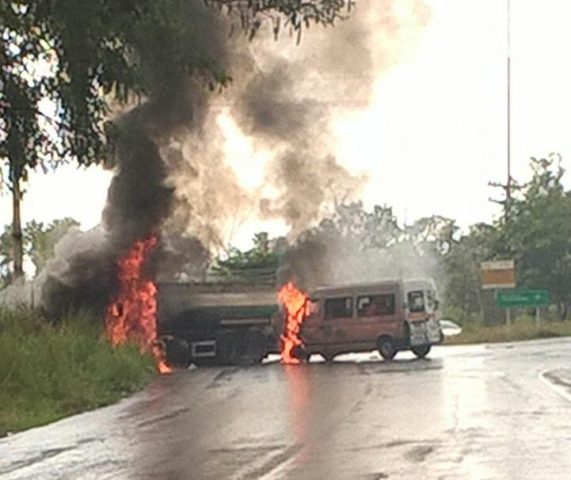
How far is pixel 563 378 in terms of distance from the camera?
2695 centimetres

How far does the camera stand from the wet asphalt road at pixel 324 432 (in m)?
13.5

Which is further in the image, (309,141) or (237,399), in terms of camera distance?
(309,141)

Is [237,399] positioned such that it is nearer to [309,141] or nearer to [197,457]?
[197,457]


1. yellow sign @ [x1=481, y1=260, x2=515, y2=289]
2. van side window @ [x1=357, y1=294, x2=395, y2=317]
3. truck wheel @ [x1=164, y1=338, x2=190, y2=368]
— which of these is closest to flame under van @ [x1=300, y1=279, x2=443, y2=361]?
van side window @ [x1=357, y1=294, x2=395, y2=317]

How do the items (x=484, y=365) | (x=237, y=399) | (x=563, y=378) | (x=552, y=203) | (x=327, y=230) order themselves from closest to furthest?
(x=237, y=399) < (x=563, y=378) < (x=484, y=365) < (x=327, y=230) < (x=552, y=203)

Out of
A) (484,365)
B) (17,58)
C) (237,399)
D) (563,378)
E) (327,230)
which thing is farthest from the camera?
(327,230)

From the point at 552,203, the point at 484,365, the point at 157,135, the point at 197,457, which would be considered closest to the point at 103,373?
the point at 484,365

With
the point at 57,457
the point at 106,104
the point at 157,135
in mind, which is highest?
the point at 157,135

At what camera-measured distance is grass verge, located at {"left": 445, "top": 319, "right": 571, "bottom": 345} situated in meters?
55.2

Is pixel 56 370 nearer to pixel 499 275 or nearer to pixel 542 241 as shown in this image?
pixel 499 275

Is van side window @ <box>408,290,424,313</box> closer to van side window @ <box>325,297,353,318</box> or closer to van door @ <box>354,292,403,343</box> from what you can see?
van door @ <box>354,292,403,343</box>

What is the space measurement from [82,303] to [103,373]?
11.0 m

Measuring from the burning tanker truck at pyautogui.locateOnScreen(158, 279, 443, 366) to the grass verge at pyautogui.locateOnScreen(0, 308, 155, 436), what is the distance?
5354 millimetres

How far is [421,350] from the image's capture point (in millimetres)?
40469
